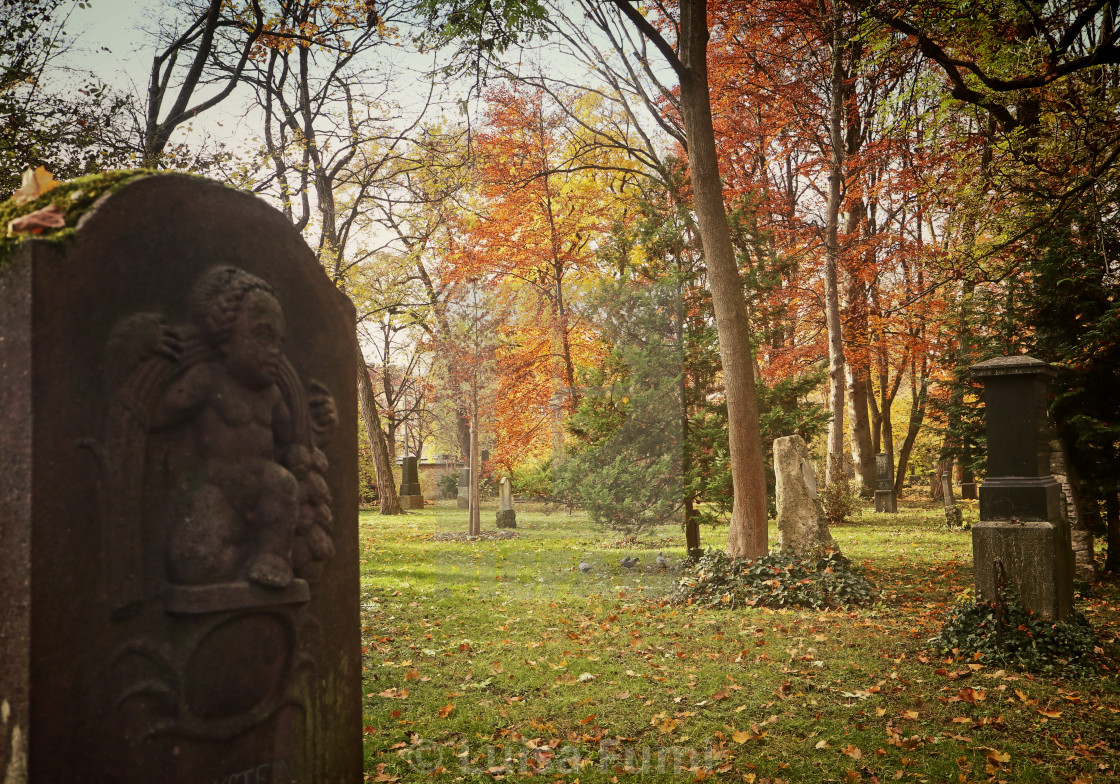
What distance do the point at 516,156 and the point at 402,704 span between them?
15179 mm

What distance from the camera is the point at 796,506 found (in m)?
9.32

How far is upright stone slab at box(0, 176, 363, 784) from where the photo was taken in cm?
197

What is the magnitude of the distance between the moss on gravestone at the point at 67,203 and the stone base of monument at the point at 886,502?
20426 millimetres

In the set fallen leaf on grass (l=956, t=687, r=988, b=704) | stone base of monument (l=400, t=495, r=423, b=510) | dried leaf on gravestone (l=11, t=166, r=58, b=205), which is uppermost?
dried leaf on gravestone (l=11, t=166, r=58, b=205)

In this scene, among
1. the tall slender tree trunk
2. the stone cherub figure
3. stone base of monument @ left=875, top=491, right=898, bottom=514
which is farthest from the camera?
stone base of monument @ left=875, top=491, right=898, bottom=514

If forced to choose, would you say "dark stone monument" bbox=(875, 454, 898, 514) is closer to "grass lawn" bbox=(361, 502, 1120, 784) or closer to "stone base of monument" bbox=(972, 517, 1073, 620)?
"grass lawn" bbox=(361, 502, 1120, 784)

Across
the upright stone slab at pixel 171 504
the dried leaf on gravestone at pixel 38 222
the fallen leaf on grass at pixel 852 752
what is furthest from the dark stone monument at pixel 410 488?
the dried leaf on gravestone at pixel 38 222

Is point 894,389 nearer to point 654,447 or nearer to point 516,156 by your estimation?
point 516,156

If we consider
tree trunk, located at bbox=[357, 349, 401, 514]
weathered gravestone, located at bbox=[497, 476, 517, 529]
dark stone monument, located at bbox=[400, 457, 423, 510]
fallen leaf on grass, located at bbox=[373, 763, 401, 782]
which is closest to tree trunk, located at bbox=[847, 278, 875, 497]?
weathered gravestone, located at bbox=[497, 476, 517, 529]

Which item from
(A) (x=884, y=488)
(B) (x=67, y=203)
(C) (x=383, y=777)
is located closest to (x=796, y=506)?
(C) (x=383, y=777)

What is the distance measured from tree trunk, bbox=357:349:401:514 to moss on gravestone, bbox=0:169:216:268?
17.9 meters

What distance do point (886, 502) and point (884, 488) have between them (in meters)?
0.49

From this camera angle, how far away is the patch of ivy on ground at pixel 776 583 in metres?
8.27

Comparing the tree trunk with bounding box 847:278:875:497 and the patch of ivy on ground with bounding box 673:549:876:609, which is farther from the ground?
the tree trunk with bounding box 847:278:875:497
